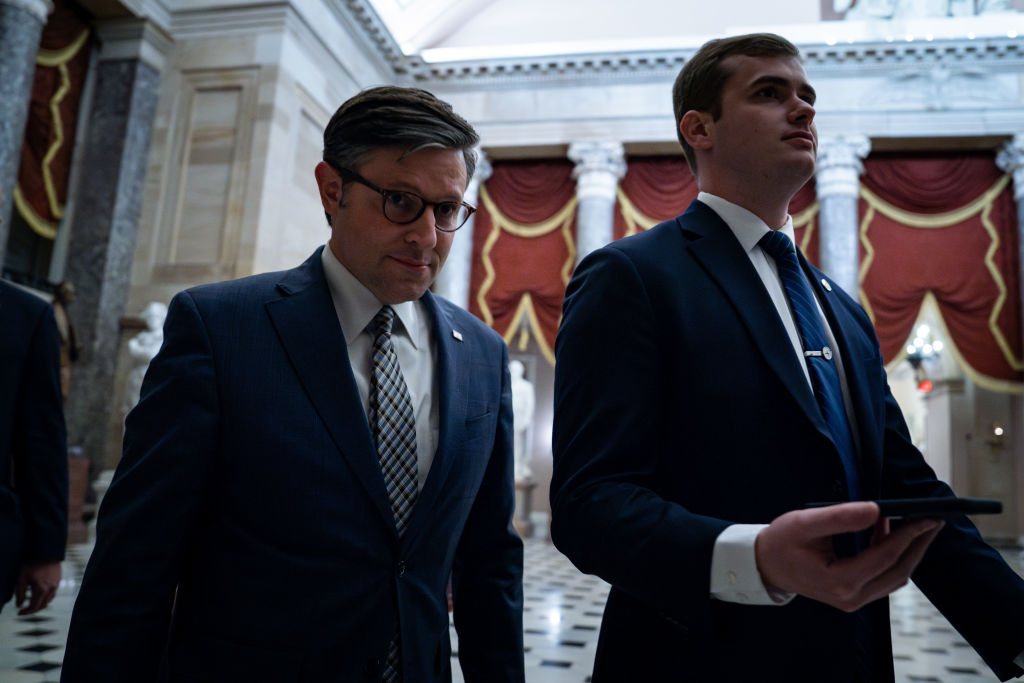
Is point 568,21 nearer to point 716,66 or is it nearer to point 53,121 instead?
point 53,121

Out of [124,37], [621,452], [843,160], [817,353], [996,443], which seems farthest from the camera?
[996,443]

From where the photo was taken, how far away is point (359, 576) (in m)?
1.36

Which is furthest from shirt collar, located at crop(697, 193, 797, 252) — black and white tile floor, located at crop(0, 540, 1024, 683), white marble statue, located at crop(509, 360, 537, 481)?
white marble statue, located at crop(509, 360, 537, 481)

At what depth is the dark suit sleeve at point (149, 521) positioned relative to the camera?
125 cm

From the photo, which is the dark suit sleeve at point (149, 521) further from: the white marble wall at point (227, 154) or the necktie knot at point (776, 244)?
the white marble wall at point (227, 154)

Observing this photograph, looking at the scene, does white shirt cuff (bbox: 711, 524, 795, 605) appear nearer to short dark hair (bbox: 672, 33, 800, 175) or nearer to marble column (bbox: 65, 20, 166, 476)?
short dark hair (bbox: 672, 33, 800, 175)

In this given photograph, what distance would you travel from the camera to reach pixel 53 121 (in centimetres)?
949

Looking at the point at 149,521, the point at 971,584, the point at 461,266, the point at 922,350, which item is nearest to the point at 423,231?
the point at 149,521

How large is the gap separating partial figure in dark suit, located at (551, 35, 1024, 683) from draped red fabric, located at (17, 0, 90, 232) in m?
9.96

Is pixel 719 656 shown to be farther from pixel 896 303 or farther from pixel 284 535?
pixel 896 303

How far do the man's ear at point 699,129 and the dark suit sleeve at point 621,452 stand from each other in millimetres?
298

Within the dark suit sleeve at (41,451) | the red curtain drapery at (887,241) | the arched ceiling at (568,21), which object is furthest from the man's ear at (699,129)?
the arched ceiling at (568,21)

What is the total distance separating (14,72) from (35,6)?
0.76 meters

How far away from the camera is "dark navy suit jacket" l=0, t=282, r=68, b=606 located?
220cm
